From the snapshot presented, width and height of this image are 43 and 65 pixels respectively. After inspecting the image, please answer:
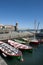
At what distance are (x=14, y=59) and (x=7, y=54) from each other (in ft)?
8.89

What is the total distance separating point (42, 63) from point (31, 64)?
3.37 metres

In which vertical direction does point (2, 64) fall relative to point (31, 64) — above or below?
above

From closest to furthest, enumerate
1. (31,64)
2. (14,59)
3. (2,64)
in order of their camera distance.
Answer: (2,64), (31,64), (14,59)

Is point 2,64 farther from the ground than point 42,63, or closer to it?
farther from the ground

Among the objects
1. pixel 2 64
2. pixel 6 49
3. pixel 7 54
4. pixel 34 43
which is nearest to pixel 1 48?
pixel 6 49

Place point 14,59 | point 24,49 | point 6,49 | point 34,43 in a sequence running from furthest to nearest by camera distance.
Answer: point 34,43
point 24,49
point 6,49
point 14,59

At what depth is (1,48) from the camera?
146ft

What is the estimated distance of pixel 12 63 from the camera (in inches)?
1380

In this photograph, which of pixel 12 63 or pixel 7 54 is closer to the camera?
pixel 12 63

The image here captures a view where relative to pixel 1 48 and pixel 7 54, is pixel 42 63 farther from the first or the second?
pixel 1 48

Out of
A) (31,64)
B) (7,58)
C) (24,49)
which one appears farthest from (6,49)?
(31,64)

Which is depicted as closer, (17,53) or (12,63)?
(12,63)

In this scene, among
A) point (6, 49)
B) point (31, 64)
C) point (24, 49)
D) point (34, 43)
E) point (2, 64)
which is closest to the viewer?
point (2, 64)

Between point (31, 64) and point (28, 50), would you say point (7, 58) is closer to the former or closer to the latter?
point (31, 64)
